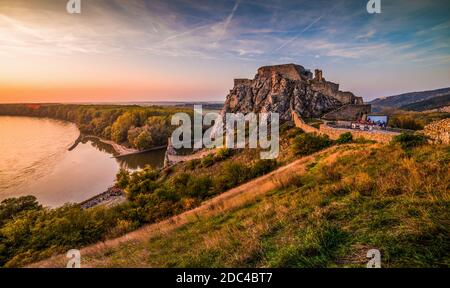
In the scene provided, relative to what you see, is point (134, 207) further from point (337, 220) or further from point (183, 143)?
point (183, 143)

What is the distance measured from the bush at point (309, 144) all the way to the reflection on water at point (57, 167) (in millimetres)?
24863

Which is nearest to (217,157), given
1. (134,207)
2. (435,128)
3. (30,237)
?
(134,207)

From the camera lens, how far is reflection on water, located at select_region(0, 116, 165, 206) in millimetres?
29078

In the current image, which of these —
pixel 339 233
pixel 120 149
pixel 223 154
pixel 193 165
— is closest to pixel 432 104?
pixel 223 154

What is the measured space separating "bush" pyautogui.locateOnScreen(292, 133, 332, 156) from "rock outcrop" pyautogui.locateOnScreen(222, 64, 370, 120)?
14.6 m

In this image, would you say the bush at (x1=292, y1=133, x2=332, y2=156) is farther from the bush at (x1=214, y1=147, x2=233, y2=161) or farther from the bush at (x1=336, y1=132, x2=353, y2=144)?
the bush at (x1=214, y1=147, x2=233, y2=161)

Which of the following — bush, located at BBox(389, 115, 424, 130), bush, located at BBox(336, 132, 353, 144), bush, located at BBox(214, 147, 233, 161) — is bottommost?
bush, located at BBox(214, 147, 233, 161)

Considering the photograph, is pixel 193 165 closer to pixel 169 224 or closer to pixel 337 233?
pixel 169 224

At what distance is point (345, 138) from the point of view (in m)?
16.9

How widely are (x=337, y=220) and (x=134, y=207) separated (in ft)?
48.2

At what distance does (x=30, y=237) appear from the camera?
13.4m

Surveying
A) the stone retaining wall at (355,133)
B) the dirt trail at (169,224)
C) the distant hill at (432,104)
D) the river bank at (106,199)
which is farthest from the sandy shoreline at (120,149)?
the distant hill at (432,104)

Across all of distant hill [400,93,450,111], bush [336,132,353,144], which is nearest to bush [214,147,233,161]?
bush [336,132,353,144]

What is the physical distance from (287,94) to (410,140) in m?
27.7
